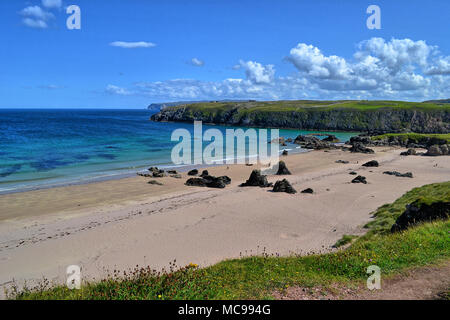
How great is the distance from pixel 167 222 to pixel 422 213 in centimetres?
1298

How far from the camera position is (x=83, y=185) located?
99.1ft

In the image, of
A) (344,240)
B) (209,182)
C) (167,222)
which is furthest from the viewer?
(209,182)

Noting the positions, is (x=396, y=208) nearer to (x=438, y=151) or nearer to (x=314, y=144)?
(x=438, y=151)

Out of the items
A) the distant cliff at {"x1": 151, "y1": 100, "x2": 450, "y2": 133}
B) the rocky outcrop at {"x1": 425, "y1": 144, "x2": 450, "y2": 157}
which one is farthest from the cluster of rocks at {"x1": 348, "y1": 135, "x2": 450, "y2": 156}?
the distant cliff at {"x1": 151, "y1": 100, "x2": 450, "y2": 133}

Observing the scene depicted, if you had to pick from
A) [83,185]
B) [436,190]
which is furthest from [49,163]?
[436,190]

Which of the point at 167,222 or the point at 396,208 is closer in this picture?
the point at 396,208

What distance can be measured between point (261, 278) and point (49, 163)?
39.7 m

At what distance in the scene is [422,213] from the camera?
42.4 ft

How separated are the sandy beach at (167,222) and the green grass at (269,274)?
3.45m

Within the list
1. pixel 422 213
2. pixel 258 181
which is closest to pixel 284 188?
pixel 258 181

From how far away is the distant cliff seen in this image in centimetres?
10538

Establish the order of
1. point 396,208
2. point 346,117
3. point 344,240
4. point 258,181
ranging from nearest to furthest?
point 344,240, point 396,208, point 258,181, point 346,117
